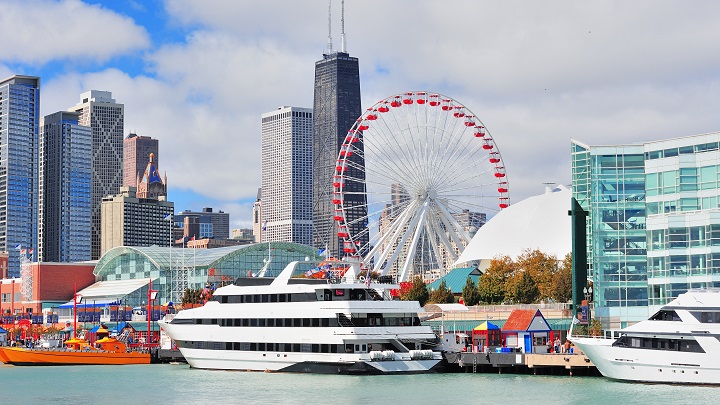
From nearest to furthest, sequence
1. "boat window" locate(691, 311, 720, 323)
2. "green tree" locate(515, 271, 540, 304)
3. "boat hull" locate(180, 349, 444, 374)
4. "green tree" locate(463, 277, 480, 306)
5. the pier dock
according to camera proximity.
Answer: "boat window" locate(691, 311, 720, 323) < the pier dock < "boat hull" locate(180, 349, 444, 374) < "green tree" locate(515, 271, 540, 304) < "green tree" locate(463, 277, 480, 306)

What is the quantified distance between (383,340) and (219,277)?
3945 inches

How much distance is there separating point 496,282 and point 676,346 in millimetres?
55332

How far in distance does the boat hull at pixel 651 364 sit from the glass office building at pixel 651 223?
13.9 m

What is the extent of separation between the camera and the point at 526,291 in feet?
375

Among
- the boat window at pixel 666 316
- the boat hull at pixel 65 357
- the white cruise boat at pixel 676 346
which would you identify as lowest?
the boat hull at pixel 65 357

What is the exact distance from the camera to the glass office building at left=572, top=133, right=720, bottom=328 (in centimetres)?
7850

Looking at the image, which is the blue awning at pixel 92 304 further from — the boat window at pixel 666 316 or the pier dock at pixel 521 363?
the boat window at pixel 666 316

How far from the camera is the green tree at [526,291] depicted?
114 meters

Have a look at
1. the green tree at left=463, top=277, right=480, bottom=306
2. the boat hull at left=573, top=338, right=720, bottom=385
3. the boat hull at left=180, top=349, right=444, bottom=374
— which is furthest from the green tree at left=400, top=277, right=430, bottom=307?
the boat hull at left=573, top=338, right=720, bottom=385

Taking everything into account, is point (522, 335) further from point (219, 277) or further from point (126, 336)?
point (219, 277)

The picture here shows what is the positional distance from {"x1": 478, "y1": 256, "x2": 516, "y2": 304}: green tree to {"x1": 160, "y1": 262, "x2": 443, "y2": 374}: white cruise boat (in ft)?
130

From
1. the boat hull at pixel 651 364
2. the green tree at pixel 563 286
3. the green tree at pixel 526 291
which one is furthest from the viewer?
the green tree at pixel 526 291

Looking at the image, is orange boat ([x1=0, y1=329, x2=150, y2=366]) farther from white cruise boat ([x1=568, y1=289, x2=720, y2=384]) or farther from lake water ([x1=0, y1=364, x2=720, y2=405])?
white cruise boat ([x1=568, y1=289, x2=720, y2=384])

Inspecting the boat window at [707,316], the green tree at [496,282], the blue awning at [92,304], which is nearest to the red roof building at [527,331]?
the boat window at [707,316]
